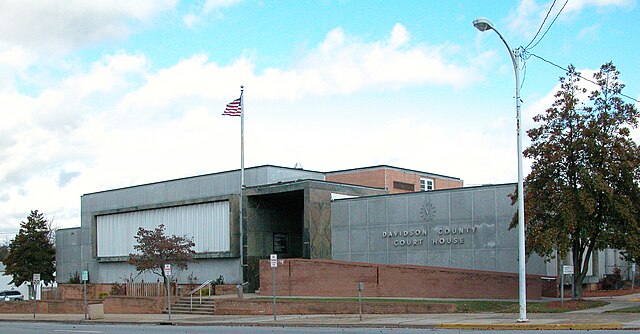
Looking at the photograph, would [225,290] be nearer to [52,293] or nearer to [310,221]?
[310,221]

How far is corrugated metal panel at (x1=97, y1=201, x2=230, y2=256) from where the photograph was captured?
49.2 metres

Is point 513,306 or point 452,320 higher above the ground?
point 452,320

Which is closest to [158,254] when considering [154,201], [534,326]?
[154,201]

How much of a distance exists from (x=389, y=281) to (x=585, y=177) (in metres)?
11.7

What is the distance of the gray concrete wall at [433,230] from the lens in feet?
127

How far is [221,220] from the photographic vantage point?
49156 millimetres

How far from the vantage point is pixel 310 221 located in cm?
4475

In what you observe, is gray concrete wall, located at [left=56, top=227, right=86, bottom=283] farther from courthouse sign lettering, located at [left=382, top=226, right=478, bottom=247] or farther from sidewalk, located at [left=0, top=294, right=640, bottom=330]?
courthouse sign lettering, located at [left=382, top=226, right=478, bottom=247]

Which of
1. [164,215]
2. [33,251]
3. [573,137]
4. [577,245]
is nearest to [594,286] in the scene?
[577,245]

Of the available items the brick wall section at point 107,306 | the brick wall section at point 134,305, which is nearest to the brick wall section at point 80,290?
the brick wall section at point 107,306

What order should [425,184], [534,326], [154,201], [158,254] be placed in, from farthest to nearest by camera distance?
[425,184] → [154,201] → [158,254] → [534,326]

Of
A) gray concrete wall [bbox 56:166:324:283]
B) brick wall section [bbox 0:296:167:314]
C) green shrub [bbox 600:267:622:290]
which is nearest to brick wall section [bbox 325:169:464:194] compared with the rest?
gray concrete wall [bbox 56:166:324:283]

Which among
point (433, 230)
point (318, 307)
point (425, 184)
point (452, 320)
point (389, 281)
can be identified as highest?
point (425, 184)

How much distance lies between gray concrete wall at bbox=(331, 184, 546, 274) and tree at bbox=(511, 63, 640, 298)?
679cm
